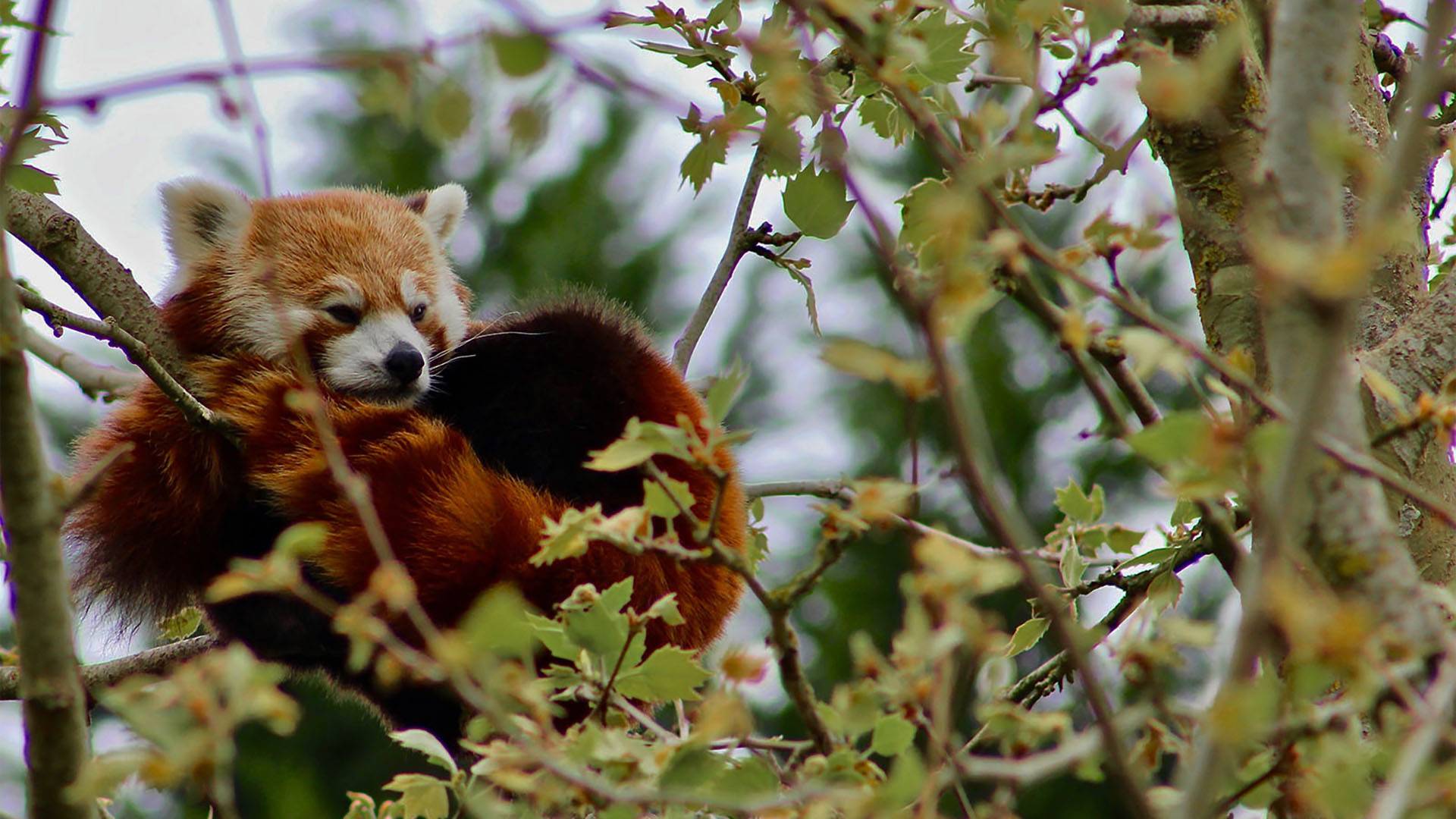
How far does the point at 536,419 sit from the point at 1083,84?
1.14 m

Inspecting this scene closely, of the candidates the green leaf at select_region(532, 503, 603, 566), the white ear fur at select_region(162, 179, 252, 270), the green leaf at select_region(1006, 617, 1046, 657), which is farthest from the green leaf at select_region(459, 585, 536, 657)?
the white ear fur at select_region(162, 179, 252, 270)

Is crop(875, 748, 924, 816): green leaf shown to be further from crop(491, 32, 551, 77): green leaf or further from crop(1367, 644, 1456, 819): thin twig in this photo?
crop(491, 32, 551, 77): green leaf

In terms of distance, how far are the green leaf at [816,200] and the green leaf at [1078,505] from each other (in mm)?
580

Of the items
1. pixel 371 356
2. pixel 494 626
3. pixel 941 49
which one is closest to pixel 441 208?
pixel 371 356

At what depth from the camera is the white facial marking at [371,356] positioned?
2674 mm

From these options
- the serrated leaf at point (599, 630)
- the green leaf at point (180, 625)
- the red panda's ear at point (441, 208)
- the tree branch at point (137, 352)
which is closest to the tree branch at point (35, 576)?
the serrated leaf at point (599, 630)

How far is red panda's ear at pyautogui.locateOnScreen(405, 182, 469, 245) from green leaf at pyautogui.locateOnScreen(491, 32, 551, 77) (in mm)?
2529

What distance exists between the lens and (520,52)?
3.42ft

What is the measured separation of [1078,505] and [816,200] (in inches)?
25.7

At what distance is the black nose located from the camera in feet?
8.70

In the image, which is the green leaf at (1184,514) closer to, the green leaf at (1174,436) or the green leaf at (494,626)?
the green leaf at (1174,436)

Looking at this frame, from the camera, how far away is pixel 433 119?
1194 mm

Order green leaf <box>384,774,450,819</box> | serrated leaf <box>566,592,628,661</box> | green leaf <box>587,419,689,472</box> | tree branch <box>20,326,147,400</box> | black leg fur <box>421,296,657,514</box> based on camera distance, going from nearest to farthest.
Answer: green leaf <box>587,419,689,472</box> → serrated leaf <box>566,592,628,661</box> → green leaf <box>384,774,450,819</box> → black leg fur <box>421,296,657,514</box> → tree branch <box>20,326,147,400</box>

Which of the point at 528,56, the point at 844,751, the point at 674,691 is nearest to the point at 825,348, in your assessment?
the point at 528,56
